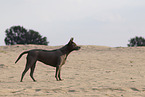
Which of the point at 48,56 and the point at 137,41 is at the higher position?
the point at 137,41

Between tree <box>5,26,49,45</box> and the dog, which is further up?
tree <box>5,26,49,45</box>

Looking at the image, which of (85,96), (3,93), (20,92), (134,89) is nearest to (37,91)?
(20,92)

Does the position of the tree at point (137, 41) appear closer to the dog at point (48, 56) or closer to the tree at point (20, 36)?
the tree at point (20, 36)

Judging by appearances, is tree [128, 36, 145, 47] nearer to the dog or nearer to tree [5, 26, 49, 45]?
tree [5, 26, 49, 45]

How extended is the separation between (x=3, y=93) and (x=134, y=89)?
3.74 m

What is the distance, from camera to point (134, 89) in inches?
264

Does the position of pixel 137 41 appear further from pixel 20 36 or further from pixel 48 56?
pixel 48 56

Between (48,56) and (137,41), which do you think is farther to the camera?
(137,41)

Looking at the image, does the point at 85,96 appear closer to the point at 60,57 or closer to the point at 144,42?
the point at 60,57

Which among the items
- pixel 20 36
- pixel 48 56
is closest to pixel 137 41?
pixel 20 36

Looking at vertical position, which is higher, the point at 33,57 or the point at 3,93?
the point at 33,57

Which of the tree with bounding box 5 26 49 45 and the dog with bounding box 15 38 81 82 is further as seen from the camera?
the tree with bounding box 5 26 49 45

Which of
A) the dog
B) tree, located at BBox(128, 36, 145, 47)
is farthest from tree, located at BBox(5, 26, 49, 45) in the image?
the dog

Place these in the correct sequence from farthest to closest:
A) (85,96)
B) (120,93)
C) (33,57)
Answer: (33,57), (120,93), (85,96)
